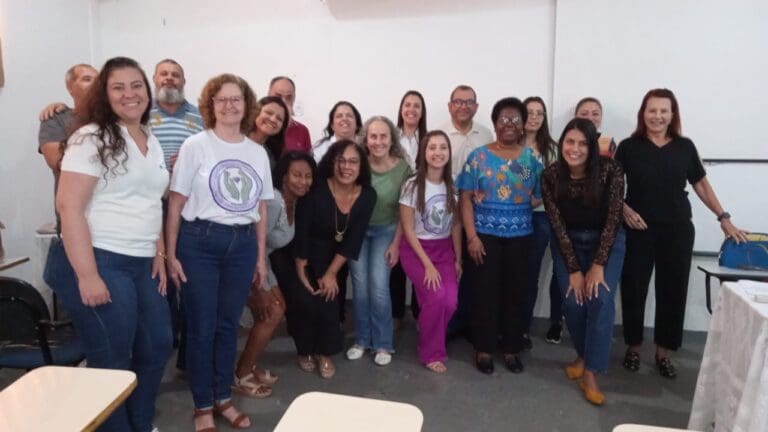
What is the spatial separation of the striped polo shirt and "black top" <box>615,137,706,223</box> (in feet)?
7.12

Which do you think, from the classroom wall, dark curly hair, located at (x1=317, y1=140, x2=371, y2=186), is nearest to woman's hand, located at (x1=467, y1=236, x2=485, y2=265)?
dark curly hair, located at (x1=317, y1=140, x2=371, y2=186)

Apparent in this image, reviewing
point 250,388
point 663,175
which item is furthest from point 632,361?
point 250,388

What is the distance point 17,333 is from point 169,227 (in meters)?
0.93

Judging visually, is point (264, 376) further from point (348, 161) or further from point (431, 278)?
point (348, 161)

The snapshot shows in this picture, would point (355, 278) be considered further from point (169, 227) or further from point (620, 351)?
point (620, 351)

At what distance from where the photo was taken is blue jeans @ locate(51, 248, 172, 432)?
63.9 inches

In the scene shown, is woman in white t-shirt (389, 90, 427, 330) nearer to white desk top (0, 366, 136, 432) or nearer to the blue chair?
the blue chair

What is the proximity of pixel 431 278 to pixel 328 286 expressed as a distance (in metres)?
0.55

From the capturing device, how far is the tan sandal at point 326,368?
108 inches

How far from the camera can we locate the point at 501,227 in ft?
8.74

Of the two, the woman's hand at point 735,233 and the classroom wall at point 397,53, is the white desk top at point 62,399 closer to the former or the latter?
the classroom wall at point 397,53

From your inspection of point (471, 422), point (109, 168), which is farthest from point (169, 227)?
point (471, 422)

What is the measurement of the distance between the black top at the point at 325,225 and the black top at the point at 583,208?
2.97ft

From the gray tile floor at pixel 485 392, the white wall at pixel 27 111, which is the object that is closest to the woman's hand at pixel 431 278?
the gray tile floor at pixel 485 392
